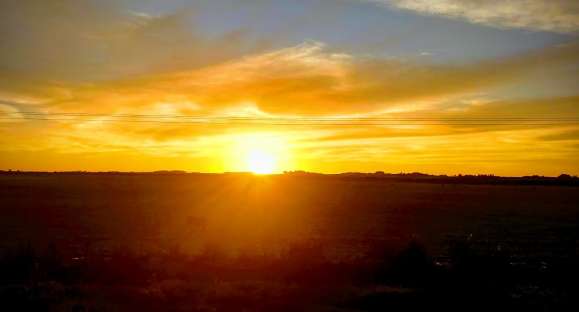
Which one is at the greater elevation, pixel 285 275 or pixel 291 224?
pixel 291 224

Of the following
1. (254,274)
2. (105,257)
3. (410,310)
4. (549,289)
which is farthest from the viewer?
(105,257)

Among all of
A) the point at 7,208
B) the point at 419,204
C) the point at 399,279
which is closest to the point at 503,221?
the point at 419,204

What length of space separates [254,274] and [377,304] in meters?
6.09

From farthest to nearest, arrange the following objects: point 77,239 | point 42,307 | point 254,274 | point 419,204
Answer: point 419,204, point 77,239, point 254,274, point 42,307

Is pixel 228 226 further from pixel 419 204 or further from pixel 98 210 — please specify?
pixel 419 204

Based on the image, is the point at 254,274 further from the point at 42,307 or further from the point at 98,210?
the point at 98,210

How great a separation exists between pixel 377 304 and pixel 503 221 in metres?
42.0

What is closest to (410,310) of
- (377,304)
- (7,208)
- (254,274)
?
(377,304)

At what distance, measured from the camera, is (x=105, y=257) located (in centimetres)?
2342

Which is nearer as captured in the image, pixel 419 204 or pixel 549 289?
pixel 549 289

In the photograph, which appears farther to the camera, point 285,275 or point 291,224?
point 291,224

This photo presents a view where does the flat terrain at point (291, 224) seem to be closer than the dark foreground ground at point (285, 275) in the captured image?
No

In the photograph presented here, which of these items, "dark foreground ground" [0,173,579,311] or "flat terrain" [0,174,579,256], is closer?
"dark foreground ground" [0,173,579,311]

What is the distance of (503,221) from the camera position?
5475 centimetres
